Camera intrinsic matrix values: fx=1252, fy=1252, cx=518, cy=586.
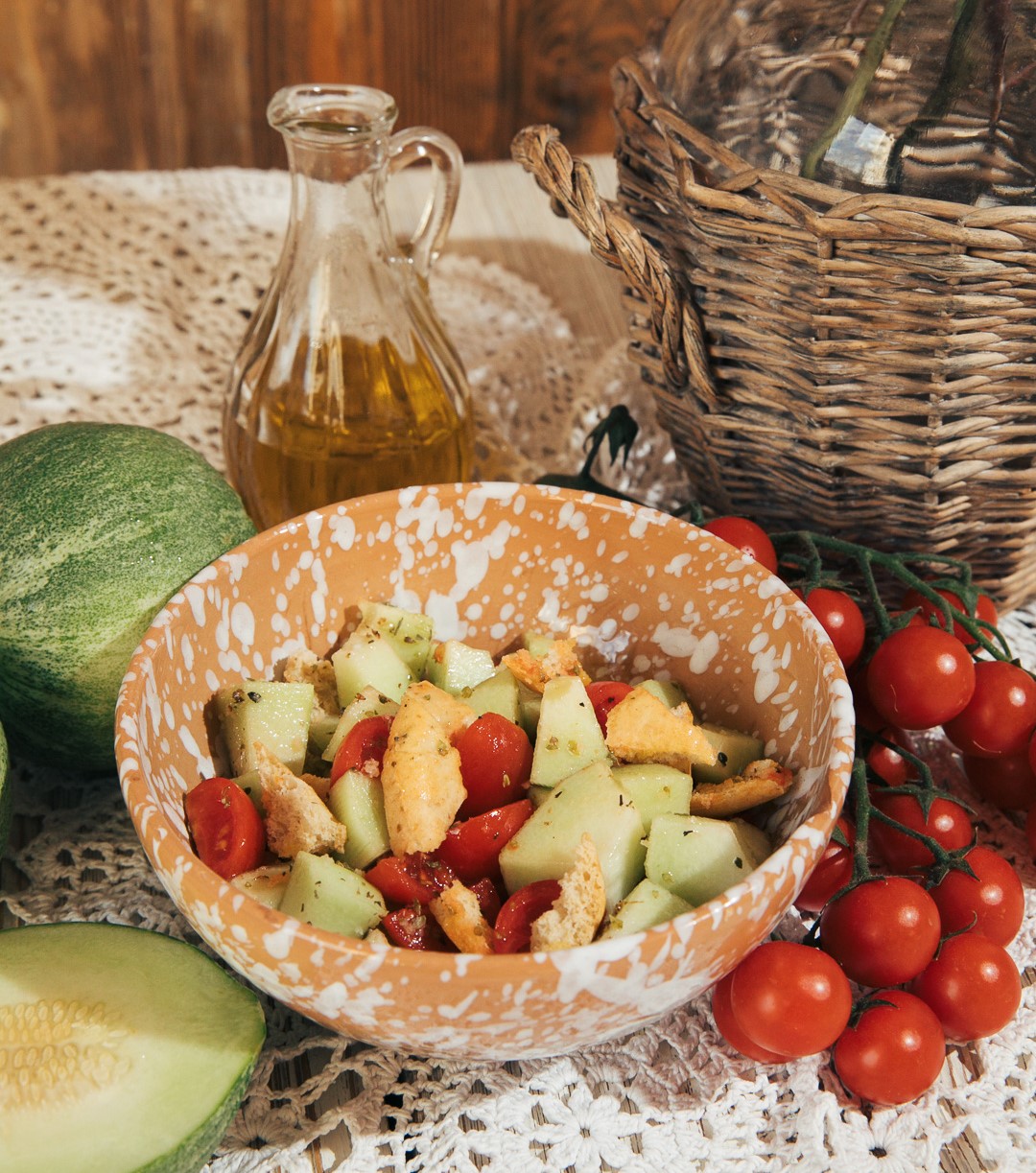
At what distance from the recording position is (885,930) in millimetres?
813

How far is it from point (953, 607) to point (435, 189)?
615 millimetres

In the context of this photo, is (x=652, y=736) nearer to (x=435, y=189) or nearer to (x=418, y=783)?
(x=418, y=783)

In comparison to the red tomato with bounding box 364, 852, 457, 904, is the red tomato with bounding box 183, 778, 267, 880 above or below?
above

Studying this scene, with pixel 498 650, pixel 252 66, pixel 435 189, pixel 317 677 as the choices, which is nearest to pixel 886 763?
pixel 498 650

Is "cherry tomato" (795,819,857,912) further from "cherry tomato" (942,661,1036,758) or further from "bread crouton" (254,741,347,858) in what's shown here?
"bread crouton" (254,741,347,858)

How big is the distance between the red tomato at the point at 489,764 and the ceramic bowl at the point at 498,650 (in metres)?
0.18

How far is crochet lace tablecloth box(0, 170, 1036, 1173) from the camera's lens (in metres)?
0.79

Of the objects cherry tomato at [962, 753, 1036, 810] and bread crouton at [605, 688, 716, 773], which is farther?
cherry tomato at [962, 753, 1036, 810]

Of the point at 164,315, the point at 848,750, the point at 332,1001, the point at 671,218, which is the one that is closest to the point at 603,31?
the point at 164,315

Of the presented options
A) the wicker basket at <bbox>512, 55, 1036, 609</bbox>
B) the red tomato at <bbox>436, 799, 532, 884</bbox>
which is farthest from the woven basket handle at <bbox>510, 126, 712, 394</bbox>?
the red tomato at <bbox>436, 799, 532, 884</bbox>

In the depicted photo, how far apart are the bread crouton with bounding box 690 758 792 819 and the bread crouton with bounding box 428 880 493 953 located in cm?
18

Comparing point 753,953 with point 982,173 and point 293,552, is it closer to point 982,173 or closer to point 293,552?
point 293,552

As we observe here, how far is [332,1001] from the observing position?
0.67 meters

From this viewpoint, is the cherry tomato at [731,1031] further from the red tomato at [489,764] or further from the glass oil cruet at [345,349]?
the glass oil cruet at [345,349]
